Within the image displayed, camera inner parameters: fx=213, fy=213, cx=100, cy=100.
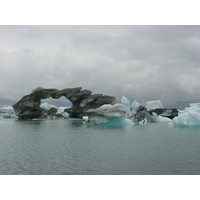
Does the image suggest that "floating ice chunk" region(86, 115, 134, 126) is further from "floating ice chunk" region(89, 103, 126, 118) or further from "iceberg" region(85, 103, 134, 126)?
"floating ice chunk" region(89, 103, 126, 118)

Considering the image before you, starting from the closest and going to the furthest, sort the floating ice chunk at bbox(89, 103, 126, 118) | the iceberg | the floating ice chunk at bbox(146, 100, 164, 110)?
the floating ice chunk at bbox(89, 103, 126, 118), the iceberg, the floating ice chunk at bbox(146, 100, 164, 110)

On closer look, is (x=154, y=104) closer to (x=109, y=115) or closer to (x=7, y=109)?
(x=109, y=115)

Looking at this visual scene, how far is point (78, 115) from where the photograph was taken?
53031 millimetres

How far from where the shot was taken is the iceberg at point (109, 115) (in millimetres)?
27062

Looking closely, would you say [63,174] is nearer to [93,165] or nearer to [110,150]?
[93,165]

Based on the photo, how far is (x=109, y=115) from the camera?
27.6 metres

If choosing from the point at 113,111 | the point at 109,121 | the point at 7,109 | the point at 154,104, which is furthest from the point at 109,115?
the point at 7,109

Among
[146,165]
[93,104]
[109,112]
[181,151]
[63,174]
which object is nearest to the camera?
[63,174]

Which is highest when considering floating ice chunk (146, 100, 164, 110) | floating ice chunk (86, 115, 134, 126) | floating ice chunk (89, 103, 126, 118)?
floating ice chunk (146, 100, 164, 110)

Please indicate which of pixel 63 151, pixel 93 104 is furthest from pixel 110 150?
pixel 93 104

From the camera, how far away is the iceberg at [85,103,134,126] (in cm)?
2706

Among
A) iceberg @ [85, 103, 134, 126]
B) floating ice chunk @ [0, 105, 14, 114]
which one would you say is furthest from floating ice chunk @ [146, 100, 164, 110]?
floating ice chunk @ [0, 105, 14, 114]

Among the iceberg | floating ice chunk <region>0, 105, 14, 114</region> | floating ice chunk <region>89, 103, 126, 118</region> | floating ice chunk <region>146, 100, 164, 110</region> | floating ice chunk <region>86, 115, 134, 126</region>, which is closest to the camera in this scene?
floating ice chunk <region>89, 103, 126, 118</region>

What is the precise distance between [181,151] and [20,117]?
4851 cm
